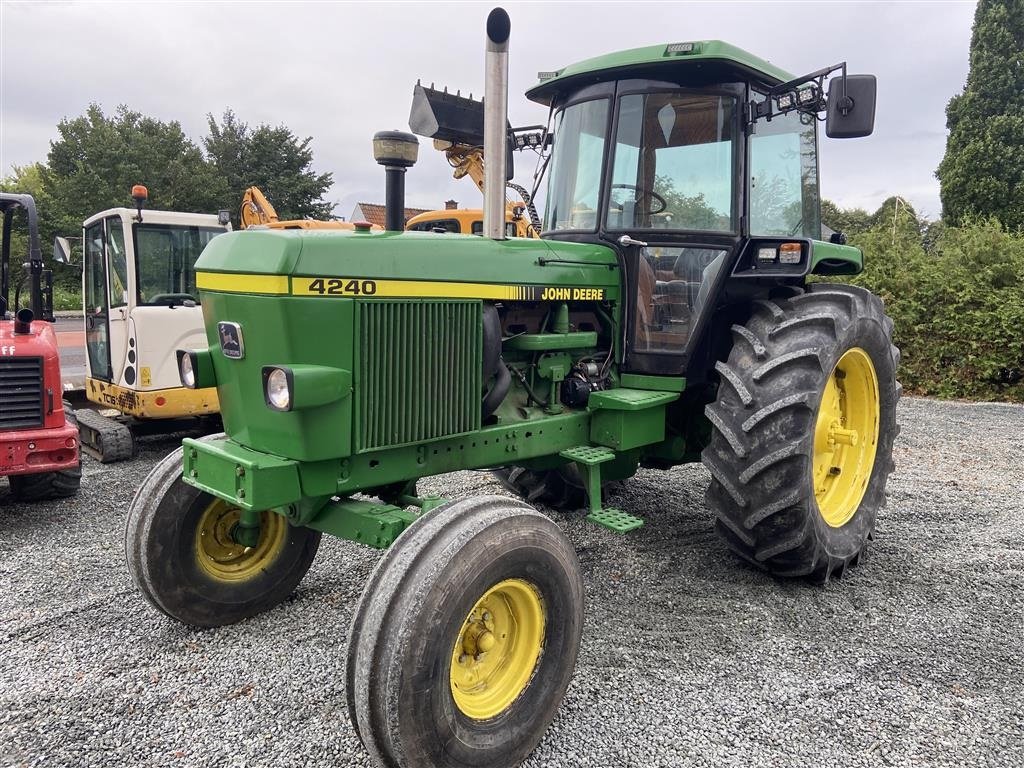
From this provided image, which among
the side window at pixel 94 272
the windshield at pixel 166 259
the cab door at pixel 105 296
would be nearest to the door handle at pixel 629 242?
the windshield at pixel 166 259

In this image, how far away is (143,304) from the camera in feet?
22.6

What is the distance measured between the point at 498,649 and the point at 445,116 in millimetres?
2857

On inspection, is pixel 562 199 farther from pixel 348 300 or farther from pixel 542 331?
pixel 348 300

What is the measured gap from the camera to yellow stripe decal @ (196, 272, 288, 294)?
8.71 feet

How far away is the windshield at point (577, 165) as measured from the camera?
3.98 m

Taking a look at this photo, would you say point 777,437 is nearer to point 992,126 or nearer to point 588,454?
point 588,454

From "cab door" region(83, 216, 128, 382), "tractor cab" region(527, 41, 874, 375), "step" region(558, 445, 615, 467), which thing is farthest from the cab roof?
"cab door" region(83, 216, 128, 382)

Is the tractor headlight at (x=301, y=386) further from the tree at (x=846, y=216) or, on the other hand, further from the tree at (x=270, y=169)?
the tree at (x=846, y=216)

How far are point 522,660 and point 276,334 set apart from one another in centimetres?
148

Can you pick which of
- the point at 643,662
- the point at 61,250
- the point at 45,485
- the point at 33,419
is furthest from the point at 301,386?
the point at 61,250

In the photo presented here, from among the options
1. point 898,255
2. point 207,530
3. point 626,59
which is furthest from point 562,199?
point 898,255

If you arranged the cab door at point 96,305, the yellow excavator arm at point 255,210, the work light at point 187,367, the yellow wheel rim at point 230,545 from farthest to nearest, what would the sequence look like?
the yellow excavator arm at point 255,210
the cab door at point 96,305
the yellow wheel rim at point 230,545
the work light at point 187,367

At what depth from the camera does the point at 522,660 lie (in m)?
2.73

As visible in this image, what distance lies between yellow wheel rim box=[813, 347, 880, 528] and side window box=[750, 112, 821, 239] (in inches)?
33.2
